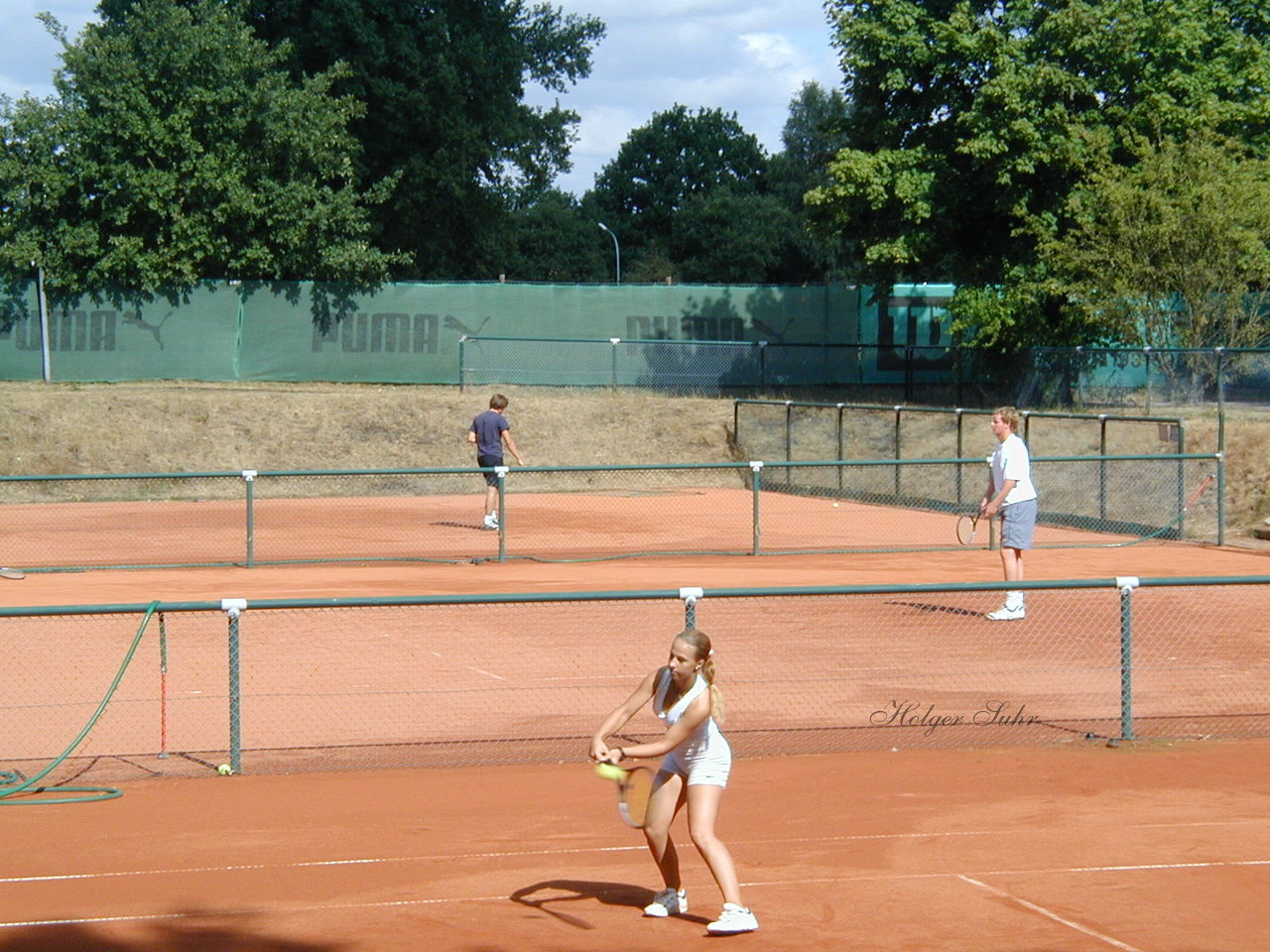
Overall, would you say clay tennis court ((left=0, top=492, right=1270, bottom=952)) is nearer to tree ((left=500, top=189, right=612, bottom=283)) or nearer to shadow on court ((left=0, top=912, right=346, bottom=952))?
shadow on court ((left=0, top=912, right=346, bottom=952))

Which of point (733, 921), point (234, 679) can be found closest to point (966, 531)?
point (234, 679)

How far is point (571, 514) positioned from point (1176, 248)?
42.5 feet

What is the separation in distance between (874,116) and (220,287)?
51.8 feet

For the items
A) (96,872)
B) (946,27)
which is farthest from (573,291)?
(96,872)

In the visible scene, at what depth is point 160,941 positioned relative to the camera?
620cm

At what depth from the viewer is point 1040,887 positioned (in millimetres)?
6918

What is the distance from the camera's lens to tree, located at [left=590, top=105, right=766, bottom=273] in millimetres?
94062

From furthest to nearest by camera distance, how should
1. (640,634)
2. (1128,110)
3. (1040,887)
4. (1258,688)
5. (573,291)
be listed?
(573,291)
(1128,110)
(640,634)
(1258,688)
(1040,887)

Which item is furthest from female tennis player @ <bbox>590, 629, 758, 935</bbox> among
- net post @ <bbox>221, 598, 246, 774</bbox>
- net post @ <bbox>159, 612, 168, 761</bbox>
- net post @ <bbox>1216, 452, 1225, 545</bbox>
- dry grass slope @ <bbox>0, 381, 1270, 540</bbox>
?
dry grass slope @ <bbox>0, 381, 1270, 540</bbox>

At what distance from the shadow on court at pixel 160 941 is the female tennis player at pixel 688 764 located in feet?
4.74

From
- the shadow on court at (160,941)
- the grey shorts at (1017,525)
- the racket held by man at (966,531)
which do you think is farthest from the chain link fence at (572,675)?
the racket held by man at (966,531)

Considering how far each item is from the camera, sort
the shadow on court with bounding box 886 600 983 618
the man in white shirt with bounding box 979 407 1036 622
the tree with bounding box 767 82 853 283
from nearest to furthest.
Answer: the man in white shirt with bounding box 979 407 1036 622, the shadow on court with bounding box 886 600 983 618, the tree with bounding box 767 82 853 283

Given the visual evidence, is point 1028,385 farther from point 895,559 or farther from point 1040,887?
point 1040,887

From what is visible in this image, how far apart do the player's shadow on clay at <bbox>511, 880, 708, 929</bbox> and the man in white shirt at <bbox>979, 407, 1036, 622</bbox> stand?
7638 millimetres
